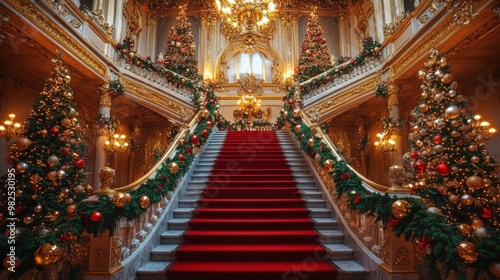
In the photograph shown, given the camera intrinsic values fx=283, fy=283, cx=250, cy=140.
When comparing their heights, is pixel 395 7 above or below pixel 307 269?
above

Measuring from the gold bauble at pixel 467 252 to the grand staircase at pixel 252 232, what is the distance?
3.88ft

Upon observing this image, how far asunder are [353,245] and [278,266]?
97cm

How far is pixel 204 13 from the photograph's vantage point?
15.0m

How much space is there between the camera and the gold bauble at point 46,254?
1.96m

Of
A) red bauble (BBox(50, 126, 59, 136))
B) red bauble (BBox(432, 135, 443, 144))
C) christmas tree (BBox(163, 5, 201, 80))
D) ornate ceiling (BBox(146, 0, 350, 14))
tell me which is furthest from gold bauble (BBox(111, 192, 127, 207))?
ornate ceiling (BBox(146, 0, 350, 14))

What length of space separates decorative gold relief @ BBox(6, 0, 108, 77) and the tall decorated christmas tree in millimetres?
6924

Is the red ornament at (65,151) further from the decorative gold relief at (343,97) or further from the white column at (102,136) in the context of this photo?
the decorative gold relief at (343,97)

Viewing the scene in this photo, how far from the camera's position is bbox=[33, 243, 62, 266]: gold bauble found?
1.96 m

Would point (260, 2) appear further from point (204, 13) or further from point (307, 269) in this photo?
point (307, 269)

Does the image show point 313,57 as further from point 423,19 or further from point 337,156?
point 337,156

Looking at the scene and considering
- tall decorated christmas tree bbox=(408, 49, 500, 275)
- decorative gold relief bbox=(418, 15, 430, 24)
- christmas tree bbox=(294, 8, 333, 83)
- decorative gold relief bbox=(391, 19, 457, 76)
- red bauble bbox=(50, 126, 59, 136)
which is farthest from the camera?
christmas tree bbox=(294, 8, 333, 83)

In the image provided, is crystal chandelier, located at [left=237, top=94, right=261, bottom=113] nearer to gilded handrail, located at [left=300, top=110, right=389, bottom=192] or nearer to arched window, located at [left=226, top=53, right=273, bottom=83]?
arched window, located at [left=226, top=53, right=273, bottom=83]

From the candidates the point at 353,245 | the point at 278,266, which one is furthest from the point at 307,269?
the point at 353,245

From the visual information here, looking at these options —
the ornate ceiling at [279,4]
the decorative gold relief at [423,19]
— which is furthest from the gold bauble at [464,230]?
the ornate ceiling at [279,4]
